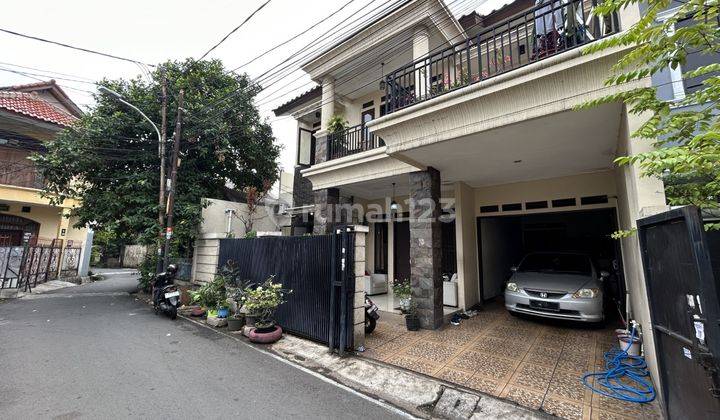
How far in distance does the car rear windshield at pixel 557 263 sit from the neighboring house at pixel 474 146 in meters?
0.71

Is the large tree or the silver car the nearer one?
the silver car

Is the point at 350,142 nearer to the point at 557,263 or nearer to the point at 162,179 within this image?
the point at 557,263

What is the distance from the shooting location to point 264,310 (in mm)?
5430

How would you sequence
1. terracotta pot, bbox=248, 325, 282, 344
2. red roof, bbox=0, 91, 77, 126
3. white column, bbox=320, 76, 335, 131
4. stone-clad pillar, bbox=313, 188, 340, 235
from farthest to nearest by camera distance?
red roof, bbox=0, 91, 77, 126 < white column, bbox=320, 76, 335, 131 < stone-clad pillar, bbox=313, 188, 340, 235 < terracotta pot, bbox=248, 325, 282, 344

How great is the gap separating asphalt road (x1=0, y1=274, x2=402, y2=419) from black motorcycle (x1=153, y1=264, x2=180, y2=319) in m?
0.67

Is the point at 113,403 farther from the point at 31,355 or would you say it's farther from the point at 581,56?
the point at 581,56

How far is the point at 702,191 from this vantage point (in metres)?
2.51

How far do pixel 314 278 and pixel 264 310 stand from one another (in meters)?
1.11

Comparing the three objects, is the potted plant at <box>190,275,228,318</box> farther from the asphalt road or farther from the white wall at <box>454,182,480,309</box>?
the white wall at <box>454,182,480,309</box>

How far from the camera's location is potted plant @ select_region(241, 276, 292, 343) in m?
5.28

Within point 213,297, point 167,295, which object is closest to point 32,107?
point 167,295

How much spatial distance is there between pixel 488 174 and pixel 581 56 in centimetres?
345

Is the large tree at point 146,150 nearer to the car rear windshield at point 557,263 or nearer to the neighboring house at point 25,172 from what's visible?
the neighboring house at point 25,172

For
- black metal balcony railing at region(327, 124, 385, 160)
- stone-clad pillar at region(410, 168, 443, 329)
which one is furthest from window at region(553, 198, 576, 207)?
black metal balcony railing at region(327, 124, 385, 160)
